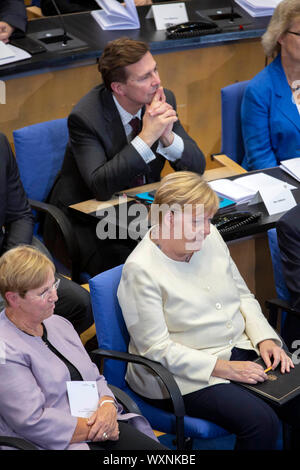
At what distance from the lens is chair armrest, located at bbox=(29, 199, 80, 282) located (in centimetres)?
328

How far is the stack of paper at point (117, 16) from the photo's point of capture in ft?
14.8

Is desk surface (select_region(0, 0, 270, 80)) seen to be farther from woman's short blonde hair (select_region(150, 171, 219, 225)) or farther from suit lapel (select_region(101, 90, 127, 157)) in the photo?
woman's short blonde hair (select_region(150, 171, 219, 225))

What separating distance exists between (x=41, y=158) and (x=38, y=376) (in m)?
1.60

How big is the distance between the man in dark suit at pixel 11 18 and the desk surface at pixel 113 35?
0.11 m

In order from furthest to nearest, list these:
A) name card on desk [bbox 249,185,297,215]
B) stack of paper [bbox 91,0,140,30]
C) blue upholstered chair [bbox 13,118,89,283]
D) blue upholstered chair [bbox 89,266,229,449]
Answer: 1. stack of paper [bbox 91,0,140,30]
2. blue upholstered chair [bbox 13,118,89,283]
3. name card on desk [bbox 249,185,297,215]
4. blue upholstered chair [bbox 89,266,229,449]

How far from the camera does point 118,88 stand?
3406 mm

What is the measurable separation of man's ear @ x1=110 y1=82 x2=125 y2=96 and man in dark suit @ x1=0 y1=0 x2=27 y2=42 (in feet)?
3.75

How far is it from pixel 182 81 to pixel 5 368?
2.97 m

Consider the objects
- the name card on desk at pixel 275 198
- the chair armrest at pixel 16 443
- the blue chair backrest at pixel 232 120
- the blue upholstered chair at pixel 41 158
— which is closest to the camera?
the chair armrest at pixel 16 443

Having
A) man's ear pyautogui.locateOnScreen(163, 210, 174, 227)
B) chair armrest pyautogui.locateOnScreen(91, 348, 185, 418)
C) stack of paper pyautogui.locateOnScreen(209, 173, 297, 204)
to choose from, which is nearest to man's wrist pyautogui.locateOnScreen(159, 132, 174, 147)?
stack of paper pyautogui.locateOnScreen(209, 173, 297, 204)

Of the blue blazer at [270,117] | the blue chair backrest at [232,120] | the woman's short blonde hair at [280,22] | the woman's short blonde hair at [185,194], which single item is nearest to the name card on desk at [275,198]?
the blue blazer at [270,117]

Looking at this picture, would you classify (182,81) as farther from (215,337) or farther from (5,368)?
(5,368)

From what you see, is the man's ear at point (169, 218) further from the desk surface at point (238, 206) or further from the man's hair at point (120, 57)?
the man's hair at point (120, 57)
